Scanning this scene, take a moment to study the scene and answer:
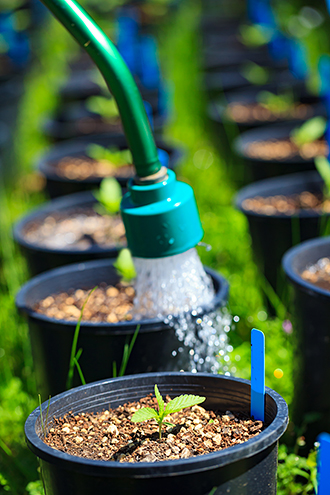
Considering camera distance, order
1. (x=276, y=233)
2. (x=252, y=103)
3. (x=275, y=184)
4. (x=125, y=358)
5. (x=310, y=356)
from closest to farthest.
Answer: (x=125, y=358), (x=310, y=356), (x=276, y=233), (x=275, y=184), (x=252, y=103)

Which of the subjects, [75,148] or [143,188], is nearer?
[143,188]

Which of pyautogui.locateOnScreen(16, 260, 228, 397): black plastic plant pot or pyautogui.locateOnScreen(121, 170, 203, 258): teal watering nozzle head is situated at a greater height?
pyautogui.locateOnScreen(121, 170, 203, 258): teal watering nozzle head

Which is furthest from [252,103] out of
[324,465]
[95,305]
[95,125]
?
[324,465]

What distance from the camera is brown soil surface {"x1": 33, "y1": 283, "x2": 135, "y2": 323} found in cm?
173

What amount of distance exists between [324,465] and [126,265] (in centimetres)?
88

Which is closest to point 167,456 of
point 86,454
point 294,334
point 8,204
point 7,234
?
point 86,454

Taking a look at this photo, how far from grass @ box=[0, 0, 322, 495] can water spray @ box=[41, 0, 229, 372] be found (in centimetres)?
35

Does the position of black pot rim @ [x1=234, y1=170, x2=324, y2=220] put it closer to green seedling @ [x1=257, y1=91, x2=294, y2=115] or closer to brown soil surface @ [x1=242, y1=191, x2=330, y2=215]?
brown soil surface @ [x1=242, y1=191, x2=330, y2=215]

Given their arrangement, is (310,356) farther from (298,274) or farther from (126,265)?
(126,265)

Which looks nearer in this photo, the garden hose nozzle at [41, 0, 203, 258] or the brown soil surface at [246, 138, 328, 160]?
the garden hose nozzle at [41, 0, 203, 258]

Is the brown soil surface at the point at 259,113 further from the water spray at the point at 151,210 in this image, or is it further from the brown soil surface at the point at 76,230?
the water spray at the point at 151,210

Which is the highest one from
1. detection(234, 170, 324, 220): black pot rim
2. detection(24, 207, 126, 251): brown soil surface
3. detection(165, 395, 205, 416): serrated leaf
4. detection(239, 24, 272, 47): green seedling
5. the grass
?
detection(239, 24, 272, 47): green seedling

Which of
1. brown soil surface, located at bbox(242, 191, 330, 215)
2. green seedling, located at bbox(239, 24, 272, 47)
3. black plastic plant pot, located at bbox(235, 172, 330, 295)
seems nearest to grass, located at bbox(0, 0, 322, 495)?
black plastic plant pot, located at bbox(235, 172, 330, 295)

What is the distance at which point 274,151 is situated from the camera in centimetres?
328
